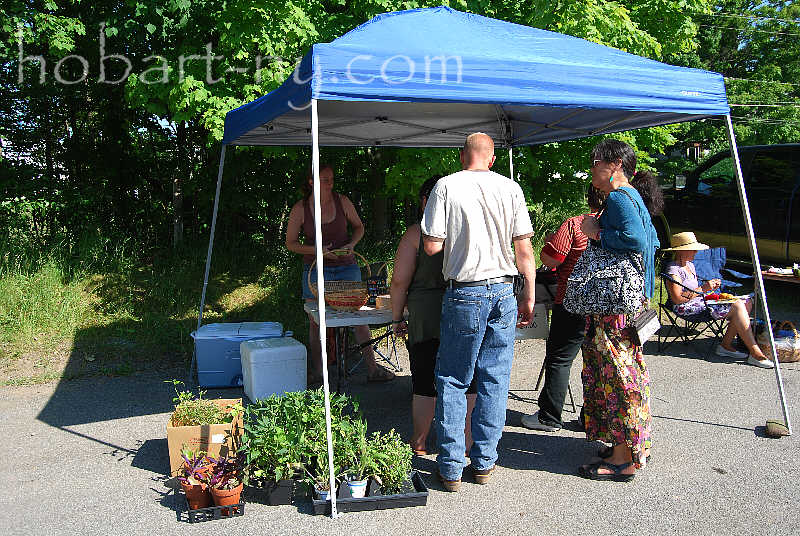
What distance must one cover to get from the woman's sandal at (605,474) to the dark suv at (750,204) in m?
6.07

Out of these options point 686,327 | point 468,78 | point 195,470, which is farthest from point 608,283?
point 686,327

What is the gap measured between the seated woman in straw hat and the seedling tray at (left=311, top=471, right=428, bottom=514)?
3875 millimetres

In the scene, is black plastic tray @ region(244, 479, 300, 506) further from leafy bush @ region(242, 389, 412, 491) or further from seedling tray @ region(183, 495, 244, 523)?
seedling tray @ region(183, 495, 244, 523)

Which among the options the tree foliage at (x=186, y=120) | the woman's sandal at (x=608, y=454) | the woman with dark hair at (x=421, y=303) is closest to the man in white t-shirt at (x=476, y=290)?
the woman with dark hair at (x=421, y=303)

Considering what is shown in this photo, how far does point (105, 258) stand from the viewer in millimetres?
8148

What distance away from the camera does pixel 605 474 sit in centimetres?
381

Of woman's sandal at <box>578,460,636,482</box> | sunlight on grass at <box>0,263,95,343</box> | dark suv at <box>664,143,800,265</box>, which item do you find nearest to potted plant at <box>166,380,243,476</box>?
woman's sandal at <box>578,460,636,482</box>

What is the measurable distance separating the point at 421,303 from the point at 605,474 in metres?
1.42

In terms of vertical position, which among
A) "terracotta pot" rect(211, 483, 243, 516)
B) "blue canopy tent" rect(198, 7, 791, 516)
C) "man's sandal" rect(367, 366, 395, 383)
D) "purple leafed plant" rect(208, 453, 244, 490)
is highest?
"blue canopy tent" rect(198, 7, 791, 516)

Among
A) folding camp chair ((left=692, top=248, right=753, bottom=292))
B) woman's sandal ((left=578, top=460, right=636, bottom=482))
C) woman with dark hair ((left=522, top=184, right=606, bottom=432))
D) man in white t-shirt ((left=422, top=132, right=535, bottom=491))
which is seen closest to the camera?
man in white t-shirt ((left=422, top=132, right=535, bottom=491))

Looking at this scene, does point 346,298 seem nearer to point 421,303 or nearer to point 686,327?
point 421,303

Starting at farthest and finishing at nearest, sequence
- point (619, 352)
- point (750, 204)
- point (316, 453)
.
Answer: point (750, 204), point (619, 352), point (316, 453)

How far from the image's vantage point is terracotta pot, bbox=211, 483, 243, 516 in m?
3.33

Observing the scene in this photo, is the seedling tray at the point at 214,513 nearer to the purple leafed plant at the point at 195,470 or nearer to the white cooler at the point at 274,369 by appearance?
the purple leafed plant at the point at 195,470
